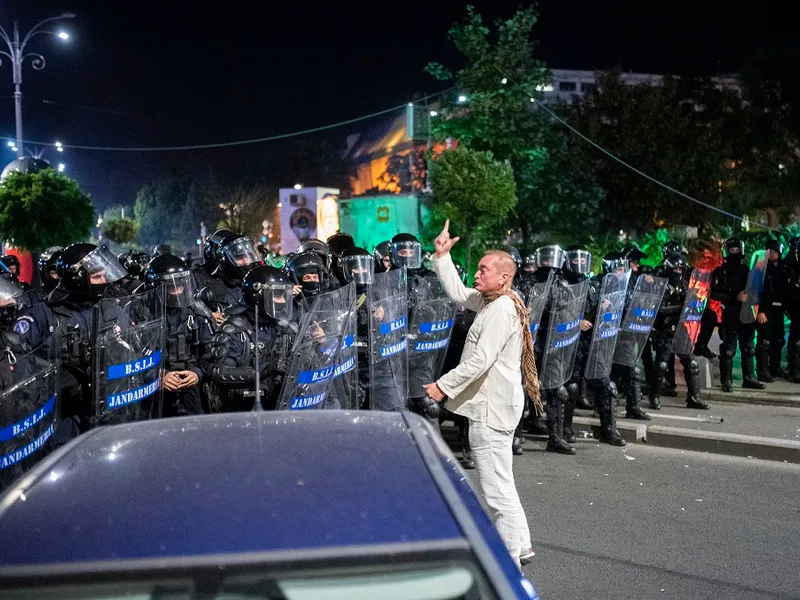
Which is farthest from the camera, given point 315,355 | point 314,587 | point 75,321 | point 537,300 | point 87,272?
point 537,300

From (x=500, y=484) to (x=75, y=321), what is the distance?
3502 mm

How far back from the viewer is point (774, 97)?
24.9 metres

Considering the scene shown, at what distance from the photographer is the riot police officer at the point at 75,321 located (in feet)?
18.1

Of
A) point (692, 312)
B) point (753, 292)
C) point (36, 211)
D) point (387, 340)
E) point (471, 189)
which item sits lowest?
point (692, 312)

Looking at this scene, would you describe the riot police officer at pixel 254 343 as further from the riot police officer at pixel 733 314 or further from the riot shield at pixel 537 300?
the riot police officer at pixel 733 314

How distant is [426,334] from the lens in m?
8.09

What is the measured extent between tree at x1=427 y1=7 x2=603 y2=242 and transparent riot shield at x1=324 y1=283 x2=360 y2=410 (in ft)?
75.7

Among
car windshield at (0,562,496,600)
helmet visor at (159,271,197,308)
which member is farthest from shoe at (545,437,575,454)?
car windshield at (0,562,496,600)

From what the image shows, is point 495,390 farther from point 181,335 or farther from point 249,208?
point 249,208

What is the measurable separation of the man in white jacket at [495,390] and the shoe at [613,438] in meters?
3.90

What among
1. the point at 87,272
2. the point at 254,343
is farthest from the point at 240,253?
the point at 254,343

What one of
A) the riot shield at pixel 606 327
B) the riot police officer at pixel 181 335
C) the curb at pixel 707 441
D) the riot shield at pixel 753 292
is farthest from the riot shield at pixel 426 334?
the riot shield at pixel 753 292

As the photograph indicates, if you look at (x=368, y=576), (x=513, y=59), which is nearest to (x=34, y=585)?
(x=368, y=576)

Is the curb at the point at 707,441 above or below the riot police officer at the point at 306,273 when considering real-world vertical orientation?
below
